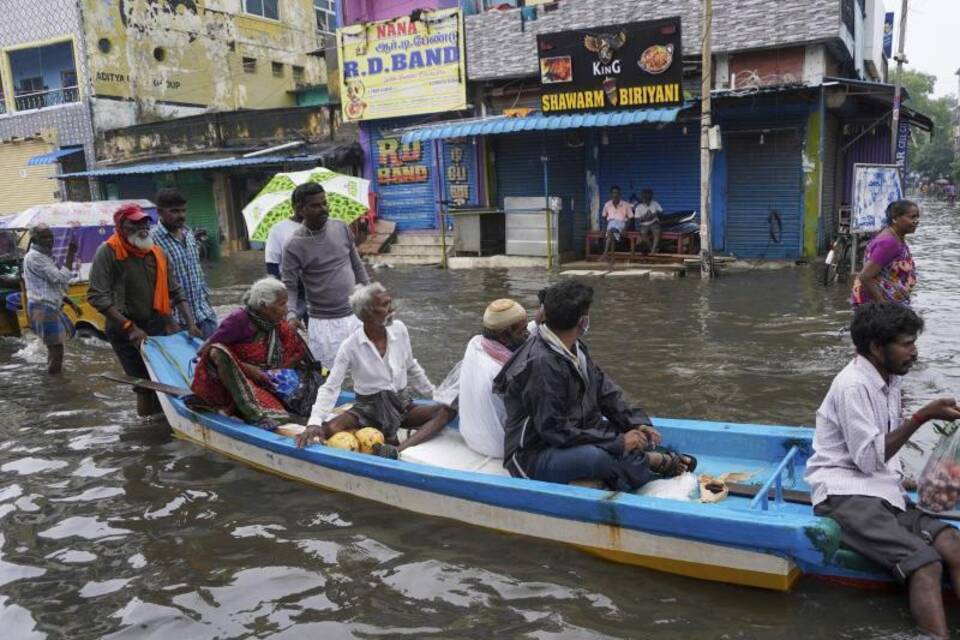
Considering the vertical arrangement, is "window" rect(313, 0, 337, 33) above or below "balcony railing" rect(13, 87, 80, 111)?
above

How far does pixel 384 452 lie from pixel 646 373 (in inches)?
146

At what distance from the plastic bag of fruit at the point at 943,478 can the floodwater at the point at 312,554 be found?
0.45 metres

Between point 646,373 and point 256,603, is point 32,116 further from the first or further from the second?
point 256,603

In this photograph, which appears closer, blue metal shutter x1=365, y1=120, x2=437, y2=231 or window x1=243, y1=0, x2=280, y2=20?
blue metal shutter x1=365, y1=120, x2=437, y2=231

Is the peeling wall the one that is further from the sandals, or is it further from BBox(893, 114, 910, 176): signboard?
the sandals

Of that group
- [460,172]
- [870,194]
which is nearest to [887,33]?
[870,194]

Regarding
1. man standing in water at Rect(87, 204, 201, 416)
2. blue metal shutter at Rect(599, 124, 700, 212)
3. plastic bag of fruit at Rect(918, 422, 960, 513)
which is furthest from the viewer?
blue metal shutter at Rect(599, 124, 700, 212)

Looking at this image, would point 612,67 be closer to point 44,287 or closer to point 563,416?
point 44,287

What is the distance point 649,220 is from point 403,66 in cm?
693

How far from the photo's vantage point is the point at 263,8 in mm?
28047

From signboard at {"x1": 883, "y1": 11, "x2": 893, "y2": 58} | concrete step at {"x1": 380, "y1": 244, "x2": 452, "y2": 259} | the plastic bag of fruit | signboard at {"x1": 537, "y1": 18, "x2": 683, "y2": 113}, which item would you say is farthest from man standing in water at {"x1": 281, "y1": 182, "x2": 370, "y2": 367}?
signboard at {"x1": 883, "y1": 11, "x2": 893, "y2": 58}

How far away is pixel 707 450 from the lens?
15.8 feet

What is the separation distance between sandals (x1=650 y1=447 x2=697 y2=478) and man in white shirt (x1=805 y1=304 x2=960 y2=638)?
0.94 meters

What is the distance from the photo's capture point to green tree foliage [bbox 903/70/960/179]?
62219mm
